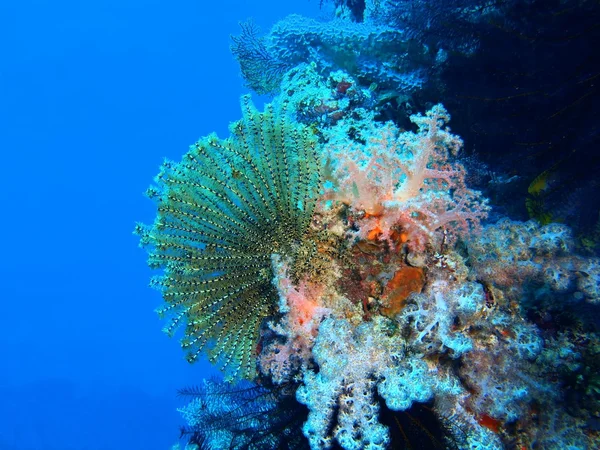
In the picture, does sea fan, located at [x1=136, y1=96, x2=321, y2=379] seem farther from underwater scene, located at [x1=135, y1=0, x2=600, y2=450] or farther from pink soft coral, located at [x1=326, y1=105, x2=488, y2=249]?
pink soft coral, located at [x1=326, y1=105, x2=488, y2=249]

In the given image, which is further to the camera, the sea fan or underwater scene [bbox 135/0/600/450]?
the sea fan

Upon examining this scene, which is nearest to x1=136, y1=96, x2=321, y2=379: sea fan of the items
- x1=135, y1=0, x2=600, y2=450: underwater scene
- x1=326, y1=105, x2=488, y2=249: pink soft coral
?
x1=135, y1=0, x2=600, y2=450: underwater scene

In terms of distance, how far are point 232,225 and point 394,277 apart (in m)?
1.59

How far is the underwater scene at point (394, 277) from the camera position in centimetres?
298

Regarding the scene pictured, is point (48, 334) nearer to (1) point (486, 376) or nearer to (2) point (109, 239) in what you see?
(2) point (109, 239)

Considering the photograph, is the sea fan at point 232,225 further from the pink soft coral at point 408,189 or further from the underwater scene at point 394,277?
the pink soft coral at point 408,189

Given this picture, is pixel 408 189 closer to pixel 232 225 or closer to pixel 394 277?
pixel 394 277

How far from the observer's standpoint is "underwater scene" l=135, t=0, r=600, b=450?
2.98 metres

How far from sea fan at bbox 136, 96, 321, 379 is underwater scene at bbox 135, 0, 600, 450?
14 millimetres

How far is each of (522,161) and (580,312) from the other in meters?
2.12

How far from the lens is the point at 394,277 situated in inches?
137

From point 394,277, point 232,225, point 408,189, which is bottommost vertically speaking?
point 394,277

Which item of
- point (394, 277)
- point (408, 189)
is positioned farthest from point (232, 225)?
point (408, 189)

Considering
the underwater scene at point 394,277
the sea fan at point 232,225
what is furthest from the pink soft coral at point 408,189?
the sea fan at point 232,225
